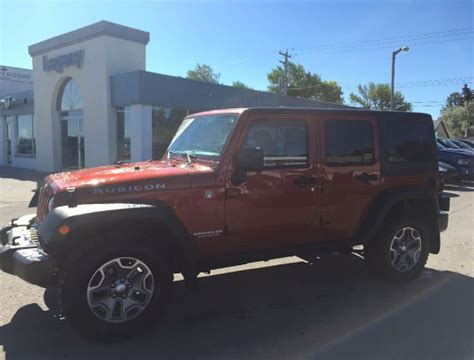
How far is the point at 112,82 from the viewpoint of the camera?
709 inches

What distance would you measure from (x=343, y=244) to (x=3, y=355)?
332 cm

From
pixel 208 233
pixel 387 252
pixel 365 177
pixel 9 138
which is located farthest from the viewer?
pixel 9 138

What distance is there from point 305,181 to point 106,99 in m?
14.9

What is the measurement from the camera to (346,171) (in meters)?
4.87

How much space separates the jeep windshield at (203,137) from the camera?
175 inches

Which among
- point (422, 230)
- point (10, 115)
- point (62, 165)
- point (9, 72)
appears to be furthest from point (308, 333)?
point (9, 72)

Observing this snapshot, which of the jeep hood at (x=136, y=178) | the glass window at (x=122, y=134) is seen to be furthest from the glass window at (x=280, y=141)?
the glass window at (x=122, y=134)

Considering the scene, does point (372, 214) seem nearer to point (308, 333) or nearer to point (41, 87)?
point (308, 333)

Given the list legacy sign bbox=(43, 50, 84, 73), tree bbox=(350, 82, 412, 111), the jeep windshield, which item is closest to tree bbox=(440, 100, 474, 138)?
tree bbox=(350, 82, 412, 111)

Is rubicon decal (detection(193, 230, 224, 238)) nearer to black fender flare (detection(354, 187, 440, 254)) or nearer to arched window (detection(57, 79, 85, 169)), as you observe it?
black fender flare (detection(354, 187, 440, 254))

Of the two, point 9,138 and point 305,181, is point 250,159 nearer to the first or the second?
point 305,181

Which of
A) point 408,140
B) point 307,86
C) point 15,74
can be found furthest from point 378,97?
point 408,140

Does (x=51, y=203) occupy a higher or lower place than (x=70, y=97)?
lower

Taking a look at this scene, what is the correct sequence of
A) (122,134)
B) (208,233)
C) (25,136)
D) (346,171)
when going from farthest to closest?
(25,136)
(122,134)
(346,171)
(208,233)
